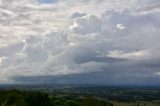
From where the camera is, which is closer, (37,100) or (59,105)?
(37,100)

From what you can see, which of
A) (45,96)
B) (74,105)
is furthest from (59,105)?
(45,96)

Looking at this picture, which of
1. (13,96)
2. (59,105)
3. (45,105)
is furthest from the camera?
(59,105)

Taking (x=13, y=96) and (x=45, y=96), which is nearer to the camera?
(x=13, y=96)

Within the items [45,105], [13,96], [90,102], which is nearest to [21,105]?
[90,102]

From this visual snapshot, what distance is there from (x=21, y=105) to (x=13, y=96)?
74.8 ft

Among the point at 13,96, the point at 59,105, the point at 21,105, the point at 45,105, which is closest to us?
the point at 21,105

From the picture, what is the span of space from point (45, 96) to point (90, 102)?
117ft

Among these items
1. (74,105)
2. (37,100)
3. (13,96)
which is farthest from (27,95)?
(74,105)

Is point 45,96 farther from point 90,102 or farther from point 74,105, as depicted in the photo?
point 90,102

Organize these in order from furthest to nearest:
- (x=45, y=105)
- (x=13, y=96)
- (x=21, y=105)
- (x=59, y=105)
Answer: (x=59, y=105), (x=45, y=105), (x=13, y=96), (x=21, y=105)

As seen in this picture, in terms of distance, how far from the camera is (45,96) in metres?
112

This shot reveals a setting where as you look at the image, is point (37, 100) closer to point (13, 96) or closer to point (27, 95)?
point (27, 95)

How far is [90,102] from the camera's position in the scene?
78.7m

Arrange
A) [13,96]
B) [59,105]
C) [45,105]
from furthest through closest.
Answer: [59,105] → [45,105] → [13,96]
